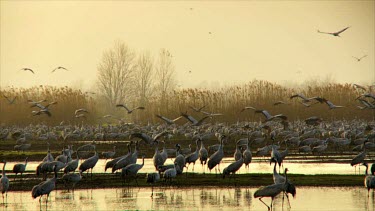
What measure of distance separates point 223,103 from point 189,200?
141 ft

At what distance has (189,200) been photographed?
73.7ft

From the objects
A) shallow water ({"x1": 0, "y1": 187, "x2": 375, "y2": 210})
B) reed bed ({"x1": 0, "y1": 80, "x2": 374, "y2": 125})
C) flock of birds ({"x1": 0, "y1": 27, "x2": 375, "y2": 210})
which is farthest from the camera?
reed bed ({"x1": 0, "y1": 80, "x2": 374, "y2": 125})

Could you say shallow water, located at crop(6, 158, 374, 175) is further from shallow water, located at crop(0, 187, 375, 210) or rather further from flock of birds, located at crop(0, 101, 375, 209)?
shallow water, located at crop(0, 187, 375, 210)

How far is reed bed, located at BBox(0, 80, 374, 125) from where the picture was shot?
63.3 m

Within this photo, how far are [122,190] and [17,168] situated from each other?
5004mm

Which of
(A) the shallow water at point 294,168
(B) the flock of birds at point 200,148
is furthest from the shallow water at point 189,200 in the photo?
(A) the shallow water at point 294,168

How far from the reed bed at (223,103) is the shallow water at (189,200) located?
120 ft

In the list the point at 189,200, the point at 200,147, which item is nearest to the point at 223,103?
the point at 200,147

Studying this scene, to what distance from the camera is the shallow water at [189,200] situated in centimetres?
2097

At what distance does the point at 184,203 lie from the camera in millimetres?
21781

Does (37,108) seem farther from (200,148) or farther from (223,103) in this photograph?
(200,148)

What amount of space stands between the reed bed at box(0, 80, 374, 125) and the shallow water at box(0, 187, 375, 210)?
3667 cm

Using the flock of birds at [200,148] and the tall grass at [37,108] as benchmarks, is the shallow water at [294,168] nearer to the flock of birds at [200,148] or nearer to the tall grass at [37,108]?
the flock of birds at [200,148]

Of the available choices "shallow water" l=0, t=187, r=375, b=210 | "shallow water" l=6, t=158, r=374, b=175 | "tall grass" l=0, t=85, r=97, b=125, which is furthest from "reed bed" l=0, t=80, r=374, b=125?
"shallow water" l=0, t=187, r=375, b=210
